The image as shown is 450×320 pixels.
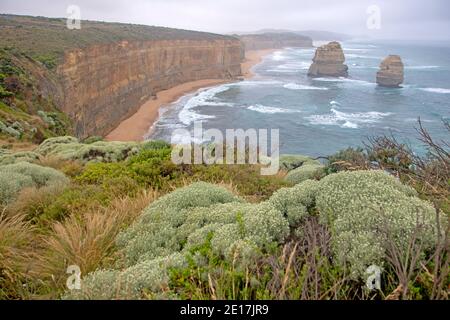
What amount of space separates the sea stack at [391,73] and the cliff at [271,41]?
84411 millimetres

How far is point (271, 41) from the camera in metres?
175

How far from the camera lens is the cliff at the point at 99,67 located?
3269cm

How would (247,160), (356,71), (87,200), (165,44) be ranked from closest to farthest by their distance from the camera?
1. (87,200)
2. (247,160)
3. (165,44)
4. (356,71)

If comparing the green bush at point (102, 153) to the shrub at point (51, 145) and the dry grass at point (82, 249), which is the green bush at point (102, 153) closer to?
the shrub at point (51, 145)

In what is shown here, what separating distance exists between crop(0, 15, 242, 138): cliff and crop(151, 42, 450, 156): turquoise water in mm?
5357

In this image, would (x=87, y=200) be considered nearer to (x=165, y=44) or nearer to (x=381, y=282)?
(x=381, y=282)

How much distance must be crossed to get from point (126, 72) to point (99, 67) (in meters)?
9.23

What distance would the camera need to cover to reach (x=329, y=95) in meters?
61.5

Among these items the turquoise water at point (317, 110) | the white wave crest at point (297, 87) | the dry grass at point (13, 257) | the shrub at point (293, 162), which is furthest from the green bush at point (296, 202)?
the white wave crest at point (297, 87)

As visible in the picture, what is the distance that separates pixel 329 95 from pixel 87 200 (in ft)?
194

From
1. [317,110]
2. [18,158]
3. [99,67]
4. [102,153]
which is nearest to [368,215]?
[102,153]

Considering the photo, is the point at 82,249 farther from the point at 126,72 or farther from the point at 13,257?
the point at 126,72

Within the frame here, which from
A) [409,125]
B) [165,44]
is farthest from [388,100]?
[165,44]
